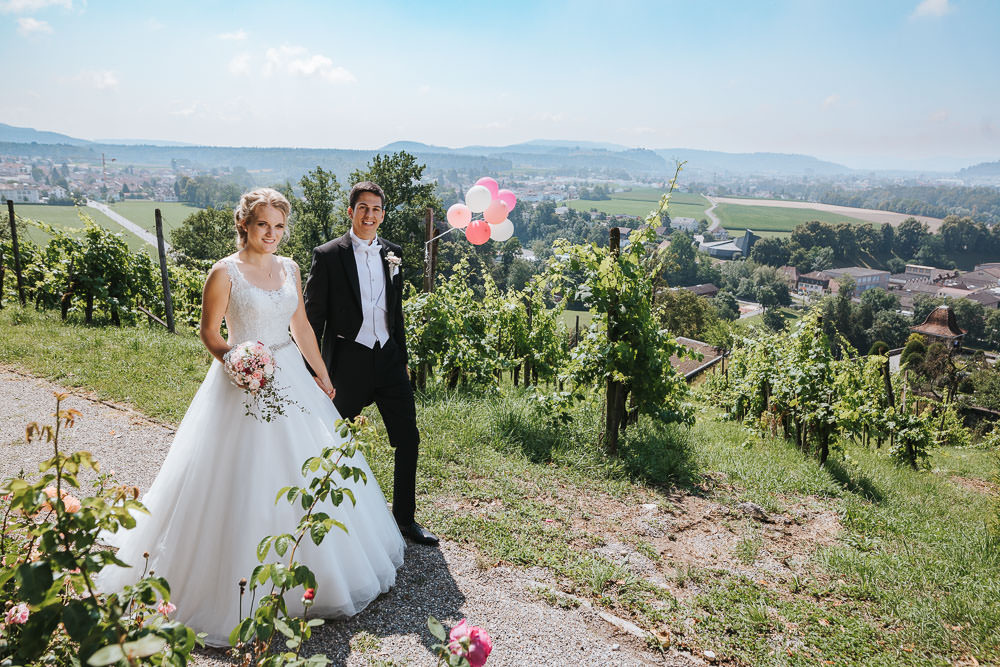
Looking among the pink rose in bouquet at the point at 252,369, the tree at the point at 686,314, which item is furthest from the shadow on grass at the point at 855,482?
the tree at the point at 686,314

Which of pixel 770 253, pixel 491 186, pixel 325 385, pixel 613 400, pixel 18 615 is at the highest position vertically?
pixel 491 186

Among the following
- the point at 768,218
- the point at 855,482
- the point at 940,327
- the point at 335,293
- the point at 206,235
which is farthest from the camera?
the point at 768,218

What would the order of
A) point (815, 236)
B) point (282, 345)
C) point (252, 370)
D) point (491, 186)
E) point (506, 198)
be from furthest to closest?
point (815, 236) → point (506, 198) → point (491, 186) → point (282, 345) → point (252, 370)

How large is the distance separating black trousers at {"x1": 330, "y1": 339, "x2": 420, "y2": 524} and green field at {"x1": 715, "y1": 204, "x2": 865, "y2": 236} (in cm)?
15159

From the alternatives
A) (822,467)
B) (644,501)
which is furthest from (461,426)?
(822,467)

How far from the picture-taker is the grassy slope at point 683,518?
2984 millimetres

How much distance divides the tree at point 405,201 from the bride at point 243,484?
77.9 ft

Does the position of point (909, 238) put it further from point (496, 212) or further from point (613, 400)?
point (613, 400)

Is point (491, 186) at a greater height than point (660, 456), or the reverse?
point (491, 186)

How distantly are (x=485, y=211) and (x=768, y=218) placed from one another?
175062 millimetres

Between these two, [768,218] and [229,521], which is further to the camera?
[768,218]

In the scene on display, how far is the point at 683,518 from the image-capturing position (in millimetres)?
4242

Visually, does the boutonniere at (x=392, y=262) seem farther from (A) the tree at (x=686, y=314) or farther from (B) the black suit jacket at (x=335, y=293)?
(A) the tree at (x=686, y=314)

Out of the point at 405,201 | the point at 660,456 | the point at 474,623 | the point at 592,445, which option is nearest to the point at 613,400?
the point at 592,445
